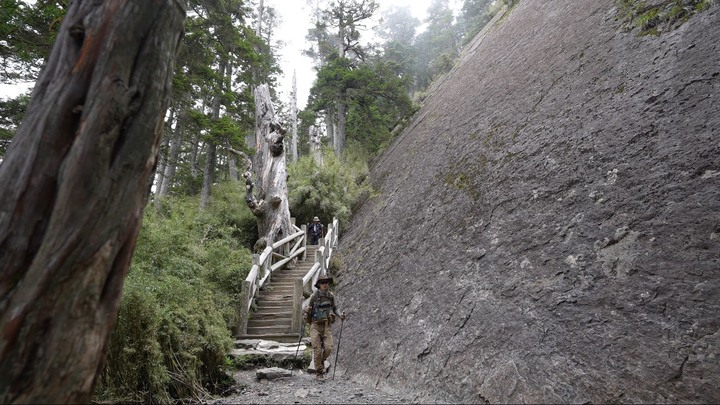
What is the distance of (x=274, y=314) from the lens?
8852 mm

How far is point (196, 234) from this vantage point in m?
10.7

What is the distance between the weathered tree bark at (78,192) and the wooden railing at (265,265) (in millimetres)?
6456

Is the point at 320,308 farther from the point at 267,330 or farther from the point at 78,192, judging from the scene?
the point at 78,192

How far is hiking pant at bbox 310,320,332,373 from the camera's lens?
246 inches

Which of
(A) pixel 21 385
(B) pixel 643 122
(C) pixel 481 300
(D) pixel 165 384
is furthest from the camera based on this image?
(B) pixel 643 122

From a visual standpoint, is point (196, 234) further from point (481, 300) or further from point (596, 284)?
point (596, 284)

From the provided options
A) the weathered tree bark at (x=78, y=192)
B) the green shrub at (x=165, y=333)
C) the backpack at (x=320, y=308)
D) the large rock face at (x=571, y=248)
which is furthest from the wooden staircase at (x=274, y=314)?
the weathered tree bark at (x=78, y=192)

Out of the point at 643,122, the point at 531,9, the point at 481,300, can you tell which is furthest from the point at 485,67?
the point at 481,300

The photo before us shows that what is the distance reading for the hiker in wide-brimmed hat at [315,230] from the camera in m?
14.3

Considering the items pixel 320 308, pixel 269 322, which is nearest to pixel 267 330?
pixel 269 322

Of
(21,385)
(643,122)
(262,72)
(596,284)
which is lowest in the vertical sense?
(596,284)

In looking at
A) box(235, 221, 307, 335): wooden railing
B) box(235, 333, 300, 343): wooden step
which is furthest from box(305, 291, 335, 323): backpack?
box(235, 221, 307, 335): wooden railing

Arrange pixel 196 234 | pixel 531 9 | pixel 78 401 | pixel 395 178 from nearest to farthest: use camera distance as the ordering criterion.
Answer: pixel 78 401 → pixel 196 234 → pixel 395 178 → pixel 531 9

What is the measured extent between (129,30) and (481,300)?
5.14 meters
